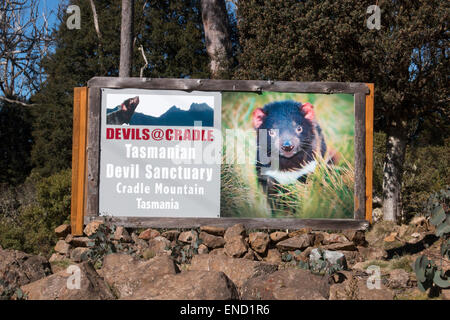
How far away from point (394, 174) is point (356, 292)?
629 centimetres

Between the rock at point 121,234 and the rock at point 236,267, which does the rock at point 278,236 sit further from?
the rock at point 121,234

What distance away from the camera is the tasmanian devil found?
26.4 ft

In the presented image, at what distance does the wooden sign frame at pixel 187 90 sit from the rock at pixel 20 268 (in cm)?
137

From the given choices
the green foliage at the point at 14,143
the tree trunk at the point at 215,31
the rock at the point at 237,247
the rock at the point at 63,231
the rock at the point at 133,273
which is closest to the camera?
the rock at the point at 133,273

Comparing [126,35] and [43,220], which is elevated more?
[126,35]

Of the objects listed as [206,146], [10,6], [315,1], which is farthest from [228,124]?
[10,6]

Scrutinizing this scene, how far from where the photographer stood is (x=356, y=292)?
5543 mm

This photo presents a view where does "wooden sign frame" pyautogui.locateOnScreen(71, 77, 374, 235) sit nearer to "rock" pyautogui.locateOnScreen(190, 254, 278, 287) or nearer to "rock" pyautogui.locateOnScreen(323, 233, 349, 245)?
"rock" pyautogui.locateOnScreen(323, 233, 349, 245)

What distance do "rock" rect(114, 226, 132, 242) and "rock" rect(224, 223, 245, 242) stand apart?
154 cm

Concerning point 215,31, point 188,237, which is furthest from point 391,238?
point 215,31

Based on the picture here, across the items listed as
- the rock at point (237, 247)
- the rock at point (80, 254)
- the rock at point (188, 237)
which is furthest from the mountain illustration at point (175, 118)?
the rock at point (80, 254)

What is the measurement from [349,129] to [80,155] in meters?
4.30

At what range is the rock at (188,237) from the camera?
26.2ft

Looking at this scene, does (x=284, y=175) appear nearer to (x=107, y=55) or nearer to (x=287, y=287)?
(x=287, y=287)
